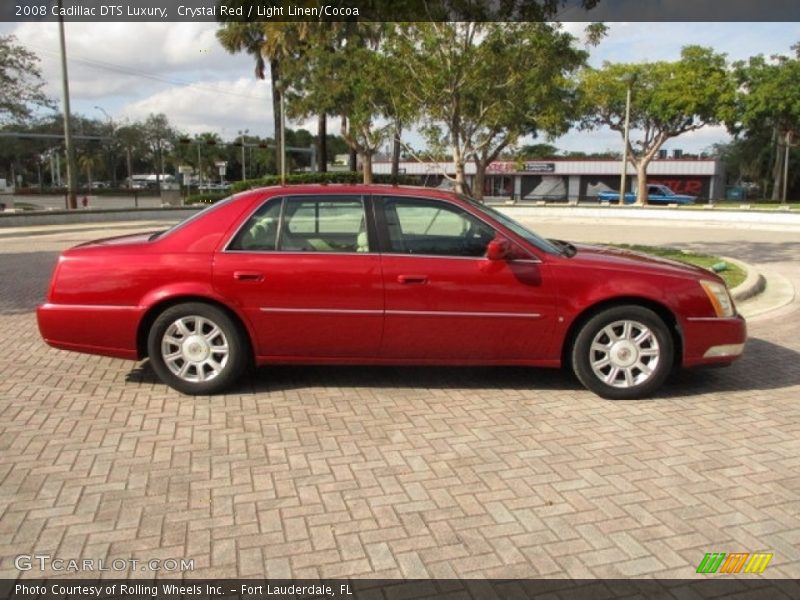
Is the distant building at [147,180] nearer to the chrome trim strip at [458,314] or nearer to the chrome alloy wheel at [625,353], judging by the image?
the chrome trim strip at [458,314]

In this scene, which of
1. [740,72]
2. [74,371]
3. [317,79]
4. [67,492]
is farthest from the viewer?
[740,72]

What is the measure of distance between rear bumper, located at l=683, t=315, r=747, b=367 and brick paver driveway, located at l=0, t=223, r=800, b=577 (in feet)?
1.05

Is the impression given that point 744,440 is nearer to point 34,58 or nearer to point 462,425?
point 462,425

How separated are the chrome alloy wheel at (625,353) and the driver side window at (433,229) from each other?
1106 mm

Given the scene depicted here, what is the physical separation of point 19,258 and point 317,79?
18.5m

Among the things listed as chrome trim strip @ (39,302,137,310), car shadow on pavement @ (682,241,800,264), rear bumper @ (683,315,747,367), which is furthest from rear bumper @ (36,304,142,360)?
car shadow on pavement @ (682,241,800,264)

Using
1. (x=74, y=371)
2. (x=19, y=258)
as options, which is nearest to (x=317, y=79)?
(x=19, y=258)

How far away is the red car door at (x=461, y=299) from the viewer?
15.9 feet

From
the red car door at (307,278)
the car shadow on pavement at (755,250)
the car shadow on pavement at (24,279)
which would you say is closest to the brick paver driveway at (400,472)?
the red car door at (307,278)

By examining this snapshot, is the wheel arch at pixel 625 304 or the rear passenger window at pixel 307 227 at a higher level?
the rear passenger window at pixel 307 227

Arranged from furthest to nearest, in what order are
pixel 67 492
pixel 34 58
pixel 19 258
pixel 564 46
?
pixel 34 58
pixel 19 258
pixel 564 46
pixel 67 492

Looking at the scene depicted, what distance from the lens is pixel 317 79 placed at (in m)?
29.5

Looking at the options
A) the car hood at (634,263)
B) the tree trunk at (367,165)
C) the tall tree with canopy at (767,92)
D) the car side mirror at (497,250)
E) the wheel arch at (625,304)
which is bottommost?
the wheel arch at (625,304)

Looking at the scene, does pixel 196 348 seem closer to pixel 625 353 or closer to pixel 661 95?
pixel 625 353
